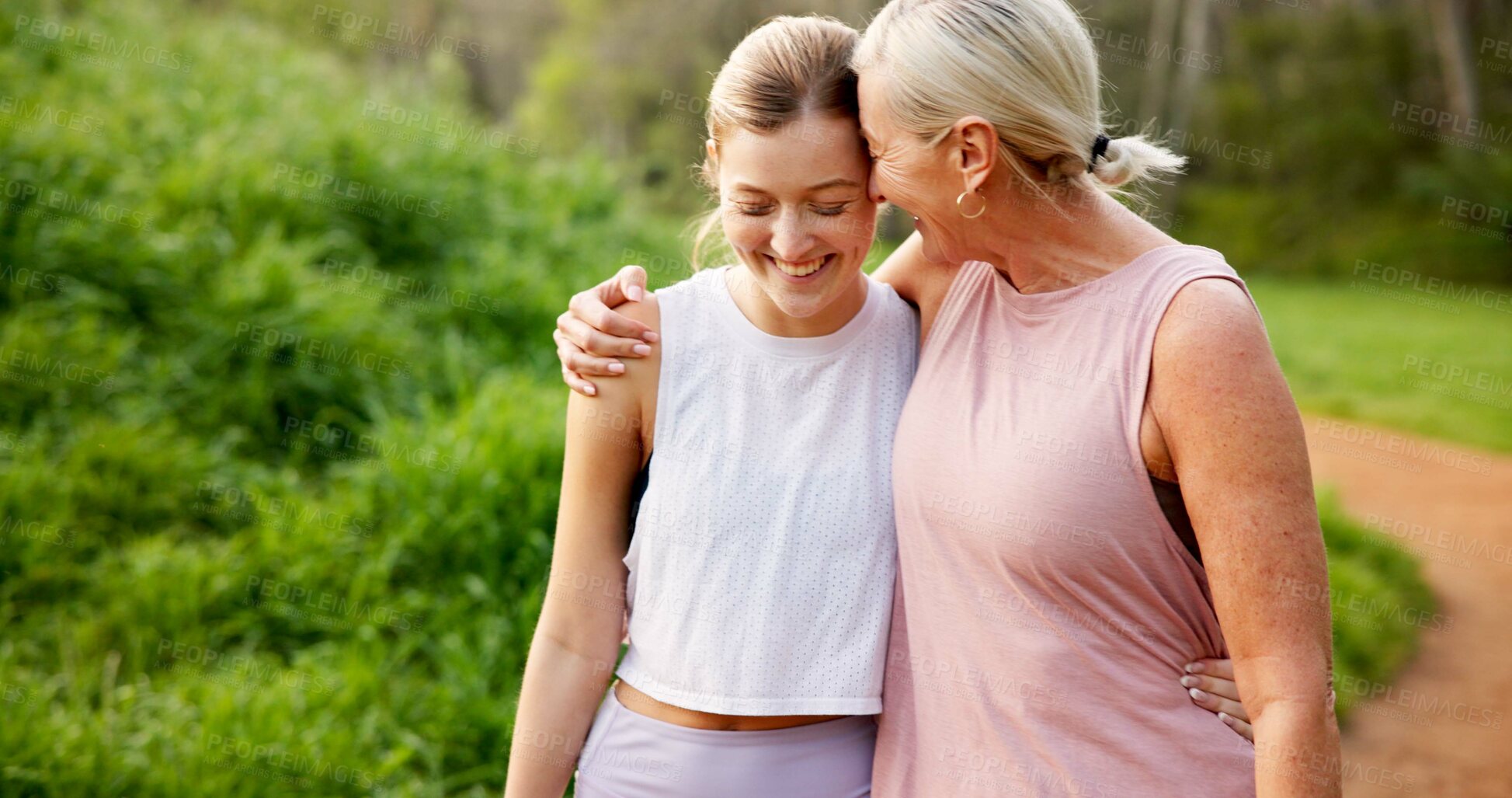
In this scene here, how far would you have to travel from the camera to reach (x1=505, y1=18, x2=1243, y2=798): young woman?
1.81m

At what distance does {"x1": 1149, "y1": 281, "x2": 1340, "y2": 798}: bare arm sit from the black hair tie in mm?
351

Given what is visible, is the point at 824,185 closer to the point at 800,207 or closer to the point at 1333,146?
the point at 800,207

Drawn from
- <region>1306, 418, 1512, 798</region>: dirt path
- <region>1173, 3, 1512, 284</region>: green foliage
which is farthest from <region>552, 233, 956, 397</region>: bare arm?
<region>1173, 3, 1512, 284</region>: green foliage

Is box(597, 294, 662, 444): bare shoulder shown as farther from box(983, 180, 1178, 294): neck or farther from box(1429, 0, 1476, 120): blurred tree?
box(1429, 0, 1476, 120): blurred tree

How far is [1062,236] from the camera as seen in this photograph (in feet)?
5.88

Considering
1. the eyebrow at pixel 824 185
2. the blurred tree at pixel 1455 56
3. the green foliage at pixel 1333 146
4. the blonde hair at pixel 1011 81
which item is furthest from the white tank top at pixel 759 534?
the blurred tree at pixel 1455 56

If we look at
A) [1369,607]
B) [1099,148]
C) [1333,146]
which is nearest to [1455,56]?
[1333,146]

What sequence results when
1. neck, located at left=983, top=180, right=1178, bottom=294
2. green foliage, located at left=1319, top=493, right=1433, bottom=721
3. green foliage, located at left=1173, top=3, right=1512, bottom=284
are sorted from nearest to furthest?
neck, located at left=983, top=180, right=1178, bottom=294
green foliage, located at left=1319, top=493, right=1433, bottom=721
green foliage, located at left=1173, top=3, right=1512, bottom=284

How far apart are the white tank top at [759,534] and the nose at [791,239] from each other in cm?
17

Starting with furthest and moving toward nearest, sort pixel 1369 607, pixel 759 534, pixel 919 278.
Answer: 1. pixel 1369 607
2. pixel 919 278
3. pixel 759 534

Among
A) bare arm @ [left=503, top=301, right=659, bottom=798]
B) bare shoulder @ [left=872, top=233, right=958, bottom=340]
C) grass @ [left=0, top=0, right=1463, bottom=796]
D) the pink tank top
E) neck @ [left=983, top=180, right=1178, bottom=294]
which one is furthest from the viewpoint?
grass @ [left=0, top=0, right=1463, bottom=796]

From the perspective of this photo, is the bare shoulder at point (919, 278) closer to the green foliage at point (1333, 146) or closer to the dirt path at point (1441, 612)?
the dirt path at point (1441, 612)

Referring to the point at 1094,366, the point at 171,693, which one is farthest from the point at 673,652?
the point at 171,693

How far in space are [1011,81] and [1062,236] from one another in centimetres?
25
